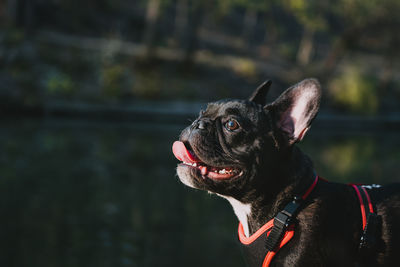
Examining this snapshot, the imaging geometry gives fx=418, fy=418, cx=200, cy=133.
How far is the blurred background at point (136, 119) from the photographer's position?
21.7 feet

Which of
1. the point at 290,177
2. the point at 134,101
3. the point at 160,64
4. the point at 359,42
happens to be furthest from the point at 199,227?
the point at 359,42

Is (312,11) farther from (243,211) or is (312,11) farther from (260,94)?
(243,211)

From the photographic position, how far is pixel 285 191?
298cm

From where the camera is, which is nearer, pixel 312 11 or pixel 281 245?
pixel 281 245

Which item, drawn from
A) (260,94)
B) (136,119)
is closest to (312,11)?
(136,119)

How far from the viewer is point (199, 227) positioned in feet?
23.5

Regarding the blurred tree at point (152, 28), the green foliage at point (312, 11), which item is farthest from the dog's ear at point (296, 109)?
the green foliage at point (312, 11)

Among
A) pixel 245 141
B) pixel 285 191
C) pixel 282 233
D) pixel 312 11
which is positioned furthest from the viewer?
pixel 312 11

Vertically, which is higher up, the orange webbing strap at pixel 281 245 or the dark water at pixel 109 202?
the orange webbing strap at pixel 281 245

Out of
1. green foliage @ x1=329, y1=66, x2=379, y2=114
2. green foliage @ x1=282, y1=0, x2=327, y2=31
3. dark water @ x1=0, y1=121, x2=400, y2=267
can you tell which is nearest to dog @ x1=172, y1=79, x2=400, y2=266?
dark water @ x1=0, y1=121, x2=400, y2=267

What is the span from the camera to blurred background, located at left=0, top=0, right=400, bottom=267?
6.62 meters

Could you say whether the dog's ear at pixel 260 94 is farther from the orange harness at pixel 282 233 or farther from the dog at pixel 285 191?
the orange harness at pixel 282 233

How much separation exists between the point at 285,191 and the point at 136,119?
1500 cm

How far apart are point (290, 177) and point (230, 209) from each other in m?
5.26
